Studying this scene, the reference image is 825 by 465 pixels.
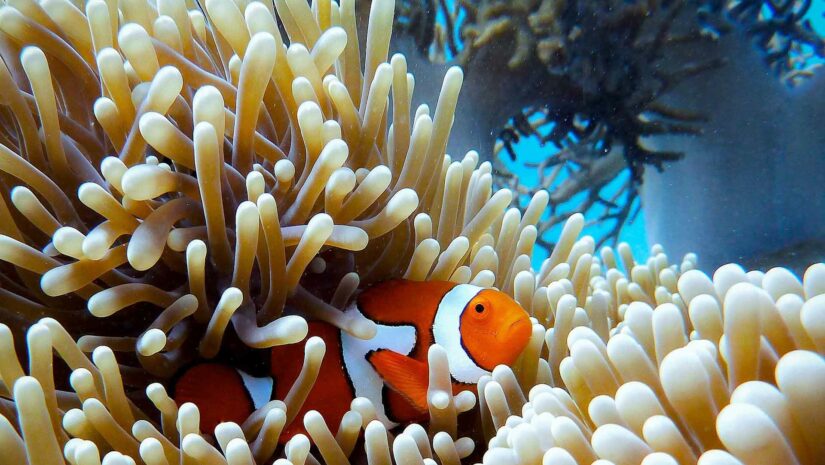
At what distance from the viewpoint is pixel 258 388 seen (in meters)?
1.09

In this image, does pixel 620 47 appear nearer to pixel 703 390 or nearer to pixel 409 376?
pixel 409 376

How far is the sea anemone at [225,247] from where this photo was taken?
2.87 feet

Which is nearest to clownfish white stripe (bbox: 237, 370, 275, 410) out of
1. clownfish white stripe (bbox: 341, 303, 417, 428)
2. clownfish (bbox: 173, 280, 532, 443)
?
clownfish (bbox: 173, 280, 532, 443)

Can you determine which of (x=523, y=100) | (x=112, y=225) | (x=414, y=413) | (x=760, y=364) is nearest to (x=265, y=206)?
(x=112, y=225)

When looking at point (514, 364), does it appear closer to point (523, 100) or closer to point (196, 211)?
point (196, 211)

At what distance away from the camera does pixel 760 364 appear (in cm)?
65

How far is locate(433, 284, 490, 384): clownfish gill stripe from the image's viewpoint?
3.64ft

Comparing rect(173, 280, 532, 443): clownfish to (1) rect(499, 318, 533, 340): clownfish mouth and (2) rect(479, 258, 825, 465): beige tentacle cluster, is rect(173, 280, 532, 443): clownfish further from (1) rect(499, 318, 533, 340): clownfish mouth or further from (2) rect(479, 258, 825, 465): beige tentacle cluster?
(2) rect(479, 258, 825, 465): beige tentacle cluster

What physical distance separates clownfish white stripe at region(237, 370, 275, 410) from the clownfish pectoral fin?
0.65 ft

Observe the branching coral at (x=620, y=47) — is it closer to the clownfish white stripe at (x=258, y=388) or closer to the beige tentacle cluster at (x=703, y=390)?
the clownfish white stripe at (x=258, y=388)

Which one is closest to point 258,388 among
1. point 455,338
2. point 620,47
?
point 455,338

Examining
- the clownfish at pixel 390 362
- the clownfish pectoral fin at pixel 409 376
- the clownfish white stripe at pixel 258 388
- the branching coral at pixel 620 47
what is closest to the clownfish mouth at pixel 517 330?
the clownfish at pixel 390 362

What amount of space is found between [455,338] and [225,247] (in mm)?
413

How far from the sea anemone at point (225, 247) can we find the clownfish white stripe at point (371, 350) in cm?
5
